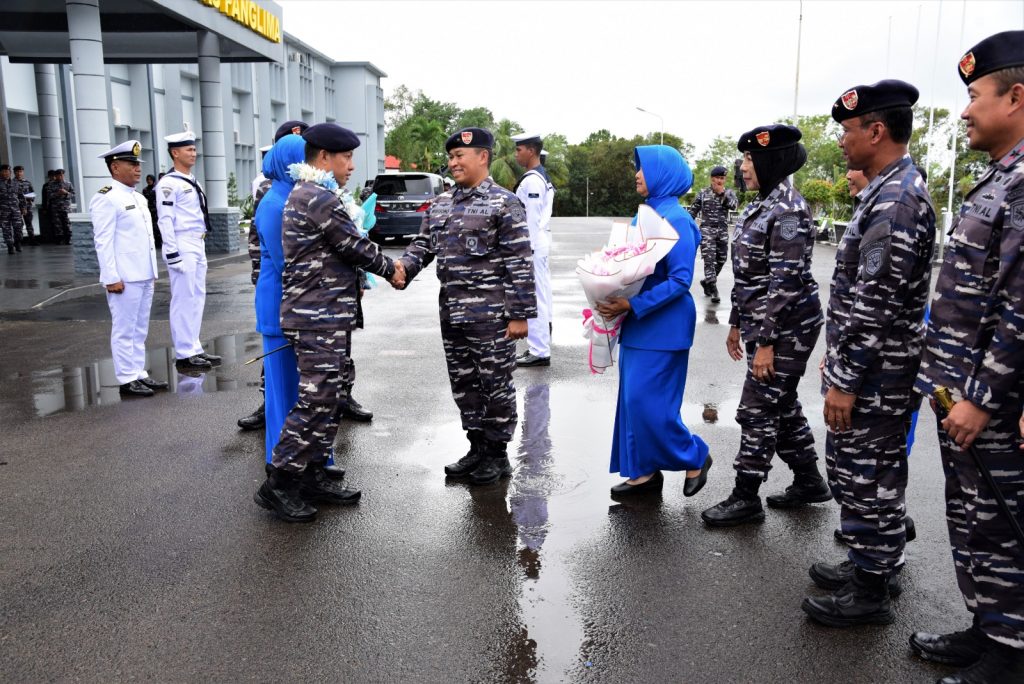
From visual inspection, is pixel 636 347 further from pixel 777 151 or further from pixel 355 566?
pixel 355 566

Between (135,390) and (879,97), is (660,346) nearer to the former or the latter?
(879,97)

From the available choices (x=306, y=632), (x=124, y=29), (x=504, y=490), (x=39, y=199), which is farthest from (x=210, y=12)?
(x=306, y=632)

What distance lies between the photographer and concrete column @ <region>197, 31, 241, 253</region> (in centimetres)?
1802

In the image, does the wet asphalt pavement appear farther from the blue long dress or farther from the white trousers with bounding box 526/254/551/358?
the white trousers with bounding box 526/254/551/358

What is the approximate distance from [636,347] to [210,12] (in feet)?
48.5

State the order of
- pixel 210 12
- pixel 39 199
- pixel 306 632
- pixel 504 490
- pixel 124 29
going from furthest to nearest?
pixel 39 199 < pixel 124 29 < pixel 210 12 < pixel 504 490 < pixel 306 632

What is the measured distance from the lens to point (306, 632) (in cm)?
336

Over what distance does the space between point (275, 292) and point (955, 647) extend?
3.64 metres

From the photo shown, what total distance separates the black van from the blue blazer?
17.1 metres

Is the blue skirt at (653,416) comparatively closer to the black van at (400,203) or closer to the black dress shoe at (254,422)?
the black dress shoe at (254,422)

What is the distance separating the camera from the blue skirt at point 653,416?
456 centimetres

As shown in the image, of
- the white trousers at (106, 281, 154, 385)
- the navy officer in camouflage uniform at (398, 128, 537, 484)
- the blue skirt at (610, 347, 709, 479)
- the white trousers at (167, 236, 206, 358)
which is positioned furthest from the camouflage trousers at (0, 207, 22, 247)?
the blue skirt at (610, 347, 709, 479)

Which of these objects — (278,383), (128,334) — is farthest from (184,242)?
(278,383)

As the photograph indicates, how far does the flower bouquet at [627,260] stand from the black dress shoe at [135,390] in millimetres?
4248
